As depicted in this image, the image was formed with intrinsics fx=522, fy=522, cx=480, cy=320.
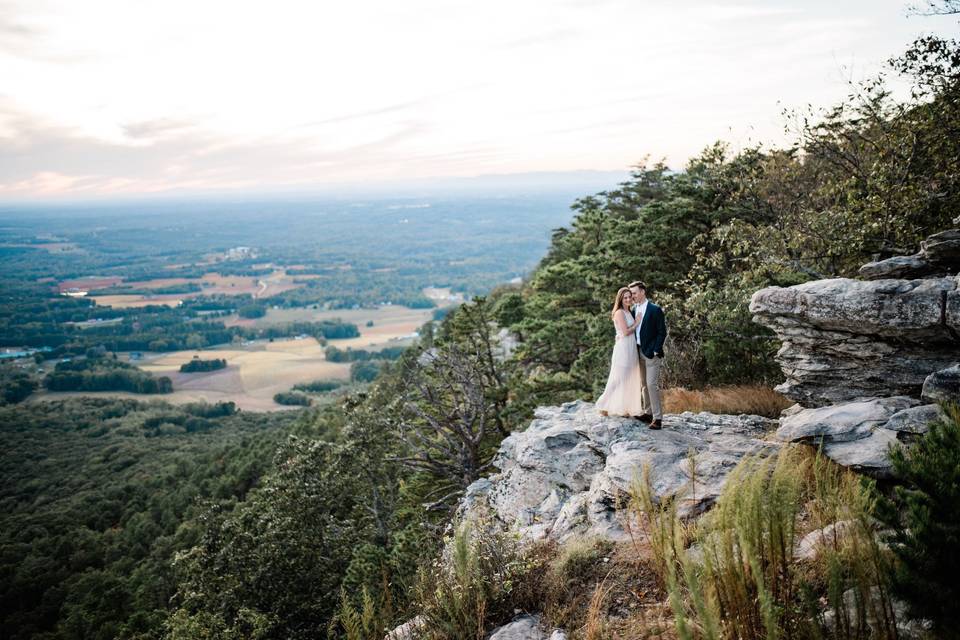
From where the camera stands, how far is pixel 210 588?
14.9m

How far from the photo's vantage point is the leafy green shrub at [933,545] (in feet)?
10.3

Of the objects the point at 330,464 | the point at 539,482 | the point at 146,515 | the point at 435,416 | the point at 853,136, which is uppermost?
the point at 853,136

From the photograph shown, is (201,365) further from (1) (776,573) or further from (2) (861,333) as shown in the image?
(1) (776,573)

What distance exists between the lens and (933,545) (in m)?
3.21

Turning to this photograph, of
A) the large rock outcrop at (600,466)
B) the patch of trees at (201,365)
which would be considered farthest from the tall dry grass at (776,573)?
the patch of trees at (201,365)

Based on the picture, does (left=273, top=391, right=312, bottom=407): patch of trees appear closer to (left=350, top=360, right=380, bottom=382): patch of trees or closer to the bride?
(left=350, top=360, right=380, bottom=382): patch of trees

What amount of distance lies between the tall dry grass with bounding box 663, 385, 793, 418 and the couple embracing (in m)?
2.57

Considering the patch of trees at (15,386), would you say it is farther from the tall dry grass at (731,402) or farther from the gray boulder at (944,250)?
the gray boulder at (944,250)

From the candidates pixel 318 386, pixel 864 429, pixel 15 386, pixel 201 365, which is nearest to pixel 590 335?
pixel 864 429

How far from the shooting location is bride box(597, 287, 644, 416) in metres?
9.38

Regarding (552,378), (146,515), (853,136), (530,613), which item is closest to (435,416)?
(552,378)

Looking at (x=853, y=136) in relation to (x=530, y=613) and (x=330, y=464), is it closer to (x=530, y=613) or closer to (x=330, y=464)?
(x=530, y=613)

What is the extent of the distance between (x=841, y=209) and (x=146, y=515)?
56.2 meters

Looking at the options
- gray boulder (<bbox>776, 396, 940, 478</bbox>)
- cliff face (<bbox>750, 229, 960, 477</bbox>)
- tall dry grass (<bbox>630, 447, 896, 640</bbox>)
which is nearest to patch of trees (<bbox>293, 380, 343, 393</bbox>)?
cliff face (<bbox>750, 229, 960, 477</bbox>)
